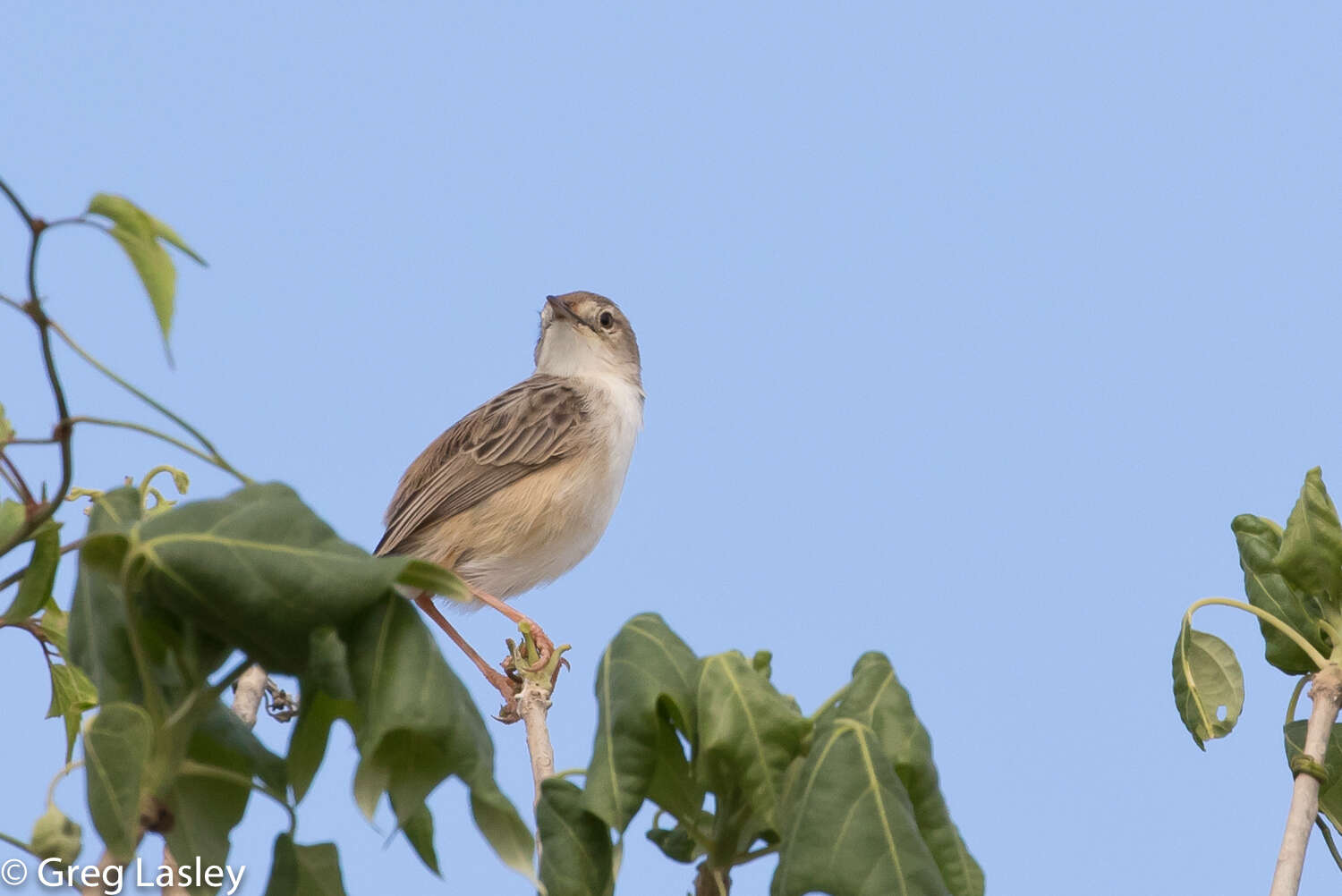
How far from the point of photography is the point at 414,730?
1.82 m

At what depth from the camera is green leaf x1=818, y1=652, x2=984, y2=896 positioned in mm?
2180

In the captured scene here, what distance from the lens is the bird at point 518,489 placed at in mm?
7707

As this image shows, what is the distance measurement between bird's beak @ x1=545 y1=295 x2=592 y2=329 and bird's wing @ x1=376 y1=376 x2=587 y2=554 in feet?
1.99

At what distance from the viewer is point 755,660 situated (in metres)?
2.34

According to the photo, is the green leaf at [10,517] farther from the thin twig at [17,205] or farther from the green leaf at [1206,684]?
the green leaf at [1206,684]

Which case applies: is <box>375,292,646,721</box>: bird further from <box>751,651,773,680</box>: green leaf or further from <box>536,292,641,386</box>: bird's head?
<box>751,651,773,680</box>: green leaf

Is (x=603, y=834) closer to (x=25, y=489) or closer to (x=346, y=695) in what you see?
(x=346, y=695)

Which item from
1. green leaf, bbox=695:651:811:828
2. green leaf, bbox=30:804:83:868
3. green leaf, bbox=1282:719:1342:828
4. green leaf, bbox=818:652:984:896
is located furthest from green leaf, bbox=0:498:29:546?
green leaf, bbox=1282:719:1342:828

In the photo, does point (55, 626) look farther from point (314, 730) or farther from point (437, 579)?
point (437, 579)

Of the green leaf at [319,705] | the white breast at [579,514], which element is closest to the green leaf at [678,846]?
the green leaf at [319,705]

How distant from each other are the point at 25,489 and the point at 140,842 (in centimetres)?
51

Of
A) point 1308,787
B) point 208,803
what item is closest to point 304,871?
point 208,803

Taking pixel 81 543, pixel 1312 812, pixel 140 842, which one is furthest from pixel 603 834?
pixel 1312 812

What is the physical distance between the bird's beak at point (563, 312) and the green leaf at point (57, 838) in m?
6.81
